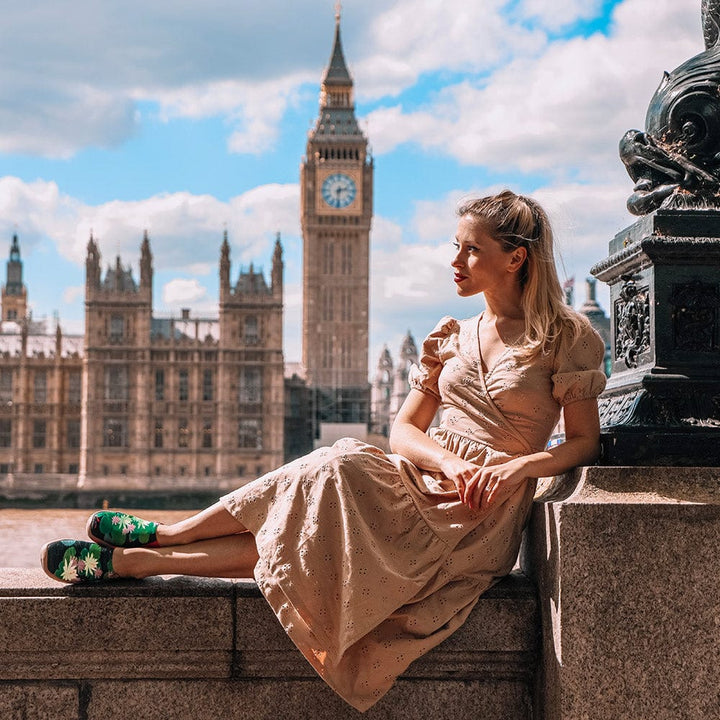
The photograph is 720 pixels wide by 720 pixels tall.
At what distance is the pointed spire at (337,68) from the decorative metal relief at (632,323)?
6317 cm

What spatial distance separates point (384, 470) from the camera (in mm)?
2336

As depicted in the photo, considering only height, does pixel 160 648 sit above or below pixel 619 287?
below

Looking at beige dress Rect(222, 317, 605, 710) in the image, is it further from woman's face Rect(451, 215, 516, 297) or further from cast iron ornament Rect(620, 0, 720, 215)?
cast iron ornament Rect(620, 0, 720, 215)

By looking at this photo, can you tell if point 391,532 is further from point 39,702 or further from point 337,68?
point 337,68

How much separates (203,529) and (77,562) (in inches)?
10.5

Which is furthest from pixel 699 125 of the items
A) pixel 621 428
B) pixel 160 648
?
pixel 160 648

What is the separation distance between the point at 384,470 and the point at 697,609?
0.68 m

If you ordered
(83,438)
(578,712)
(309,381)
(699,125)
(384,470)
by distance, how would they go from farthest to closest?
(309,381), (83,438), (699,125), (384,470), (578,712)

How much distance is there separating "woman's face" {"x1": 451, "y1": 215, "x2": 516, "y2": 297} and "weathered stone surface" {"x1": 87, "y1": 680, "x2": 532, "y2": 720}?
2.85 ft

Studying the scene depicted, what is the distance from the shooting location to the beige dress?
2.21 meters

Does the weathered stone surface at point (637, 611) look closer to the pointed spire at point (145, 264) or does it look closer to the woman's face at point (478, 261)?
the woman's face at point (478, 261)

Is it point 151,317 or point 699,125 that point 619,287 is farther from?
point 151,317

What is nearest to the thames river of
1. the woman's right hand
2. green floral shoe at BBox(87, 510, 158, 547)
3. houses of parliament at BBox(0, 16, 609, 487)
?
houses of parliament at BBox(0, 16, 609, 487)

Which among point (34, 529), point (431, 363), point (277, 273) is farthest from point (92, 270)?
point (431, 363)
